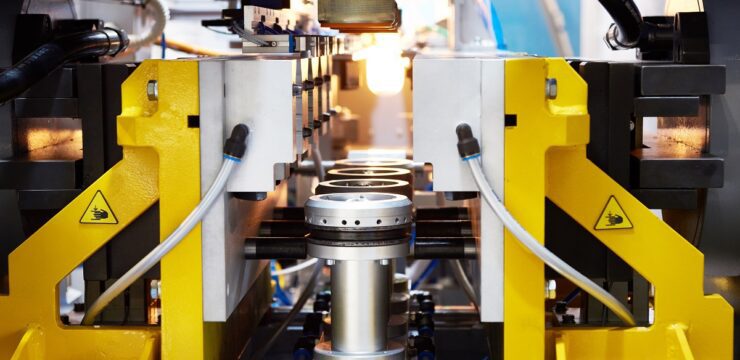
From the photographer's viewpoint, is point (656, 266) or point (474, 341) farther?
point (474, 341)

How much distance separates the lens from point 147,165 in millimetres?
2725

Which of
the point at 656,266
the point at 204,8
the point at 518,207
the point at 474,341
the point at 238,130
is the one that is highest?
the point at 204,8

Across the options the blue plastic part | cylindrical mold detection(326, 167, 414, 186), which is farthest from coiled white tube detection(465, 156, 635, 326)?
the blue plastic part

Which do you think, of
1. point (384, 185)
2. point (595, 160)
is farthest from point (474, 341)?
point (595, 160)

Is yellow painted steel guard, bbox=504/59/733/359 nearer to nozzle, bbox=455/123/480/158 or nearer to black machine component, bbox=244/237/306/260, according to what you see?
nozzle, bbox=455/123/480/158

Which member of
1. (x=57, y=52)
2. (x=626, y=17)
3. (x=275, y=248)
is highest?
(x=626, y=17)

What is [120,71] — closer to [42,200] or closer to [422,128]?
[42,200]

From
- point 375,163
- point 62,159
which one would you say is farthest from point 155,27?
point 62,159

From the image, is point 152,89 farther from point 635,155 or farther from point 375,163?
point 375,163

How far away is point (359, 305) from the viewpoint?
2.60 metres

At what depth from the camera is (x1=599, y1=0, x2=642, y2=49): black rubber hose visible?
3.04m

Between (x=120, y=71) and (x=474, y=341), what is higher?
(x=120, y=71)

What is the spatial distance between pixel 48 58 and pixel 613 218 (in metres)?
1.51

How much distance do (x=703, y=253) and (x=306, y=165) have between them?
2191mm
